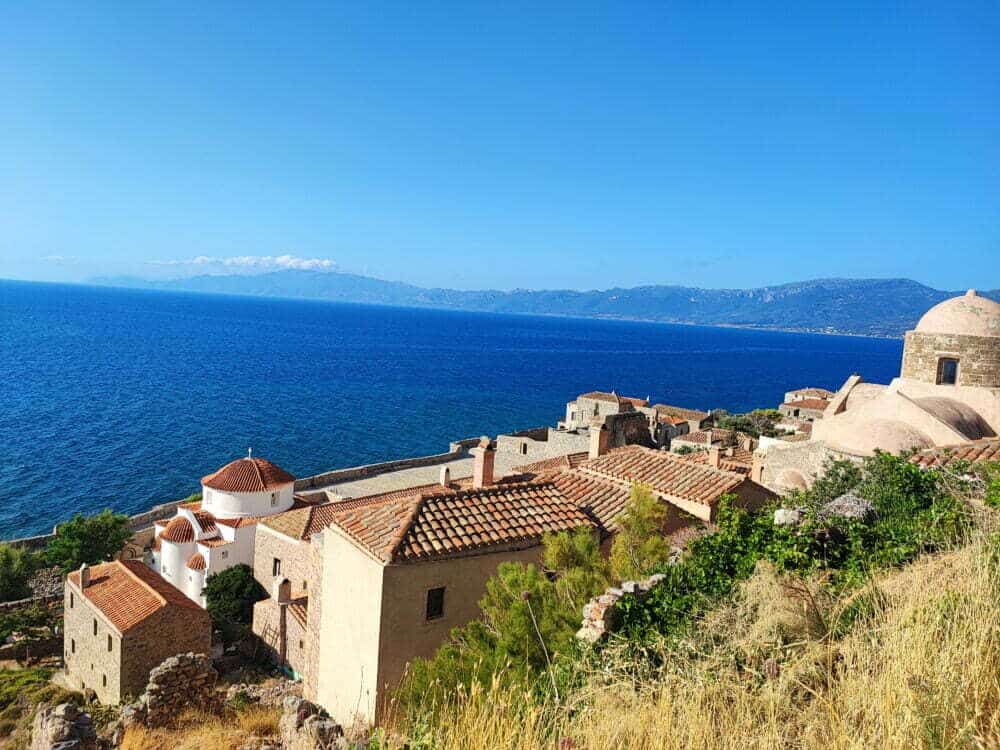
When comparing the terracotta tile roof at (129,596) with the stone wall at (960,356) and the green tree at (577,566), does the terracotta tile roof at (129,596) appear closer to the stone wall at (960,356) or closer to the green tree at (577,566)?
the green tree at (577,566)

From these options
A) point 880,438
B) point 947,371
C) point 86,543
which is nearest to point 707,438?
point 947,371

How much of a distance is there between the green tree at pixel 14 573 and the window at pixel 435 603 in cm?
2182

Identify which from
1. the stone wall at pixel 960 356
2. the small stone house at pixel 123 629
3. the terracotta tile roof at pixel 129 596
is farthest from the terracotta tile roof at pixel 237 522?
the stone wall at pixel 960 356

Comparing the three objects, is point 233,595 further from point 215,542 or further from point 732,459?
point 732,459

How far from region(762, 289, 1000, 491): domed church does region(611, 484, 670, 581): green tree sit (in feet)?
22.2

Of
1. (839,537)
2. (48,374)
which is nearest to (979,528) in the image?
(839,537)

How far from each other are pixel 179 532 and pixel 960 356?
87.1ft

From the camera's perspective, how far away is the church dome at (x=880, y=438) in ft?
50.8

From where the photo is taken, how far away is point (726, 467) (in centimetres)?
1928

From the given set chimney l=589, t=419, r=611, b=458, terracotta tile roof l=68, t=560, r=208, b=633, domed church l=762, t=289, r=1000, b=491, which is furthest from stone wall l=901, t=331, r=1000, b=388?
terracotta tile roof l=68, t=560, r=208, b=633

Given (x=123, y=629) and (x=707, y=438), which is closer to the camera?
(x=123, y=629)

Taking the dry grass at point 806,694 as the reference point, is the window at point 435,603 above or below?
below

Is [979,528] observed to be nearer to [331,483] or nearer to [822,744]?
[822,744]

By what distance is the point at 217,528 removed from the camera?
25844 mm
